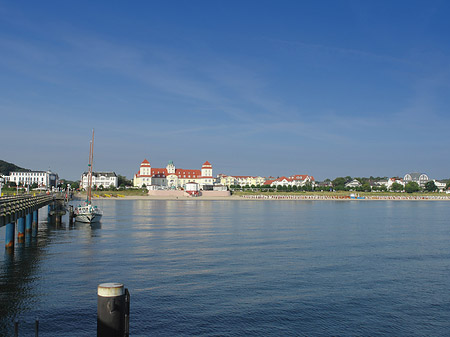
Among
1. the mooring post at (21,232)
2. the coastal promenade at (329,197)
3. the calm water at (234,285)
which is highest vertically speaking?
the coastal promenade at (329,197)

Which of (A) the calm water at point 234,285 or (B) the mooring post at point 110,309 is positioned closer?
(B) the mooring post at point 110,309

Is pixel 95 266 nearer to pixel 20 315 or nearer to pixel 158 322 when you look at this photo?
pixel 20 315

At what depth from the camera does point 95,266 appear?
87.9ft

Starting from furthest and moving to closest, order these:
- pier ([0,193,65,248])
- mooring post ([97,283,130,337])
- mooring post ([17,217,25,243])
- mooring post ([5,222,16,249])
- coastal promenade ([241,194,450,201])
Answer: coastal promenade ([241,194,450,201]) → mooring post ([17,217,25,243]) → mooring post ([5,222,16,249]) → pier ([0,193,65,248]) → mooring post ([97,283,130,337])

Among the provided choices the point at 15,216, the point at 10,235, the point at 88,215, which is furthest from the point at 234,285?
the point at 88,215

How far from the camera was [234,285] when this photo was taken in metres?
22.4

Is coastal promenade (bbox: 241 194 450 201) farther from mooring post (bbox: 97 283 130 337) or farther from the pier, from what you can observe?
mooring post (bbox: 97 283 130 337)

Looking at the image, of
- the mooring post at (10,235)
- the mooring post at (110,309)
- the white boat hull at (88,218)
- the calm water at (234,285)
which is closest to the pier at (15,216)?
the mooring post at (10,235)

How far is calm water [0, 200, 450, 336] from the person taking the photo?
16719 millimetres

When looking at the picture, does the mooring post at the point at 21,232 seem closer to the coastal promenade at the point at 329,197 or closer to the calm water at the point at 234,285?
the calm water at the point at 234,285

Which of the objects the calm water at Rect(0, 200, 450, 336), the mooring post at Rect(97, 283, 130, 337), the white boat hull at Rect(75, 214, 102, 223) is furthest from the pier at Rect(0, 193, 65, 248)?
the mooring post at Rect(97, 283, 130, 337)

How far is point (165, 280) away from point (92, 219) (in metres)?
33.2

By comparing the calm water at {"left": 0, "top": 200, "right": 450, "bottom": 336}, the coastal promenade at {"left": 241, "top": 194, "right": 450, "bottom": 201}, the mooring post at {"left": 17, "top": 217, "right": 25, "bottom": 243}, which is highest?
the coastal promenade at {"left": 241, "top": 194, "right": 450, "bottom": 201}

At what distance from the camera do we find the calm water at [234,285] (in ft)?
54.9
